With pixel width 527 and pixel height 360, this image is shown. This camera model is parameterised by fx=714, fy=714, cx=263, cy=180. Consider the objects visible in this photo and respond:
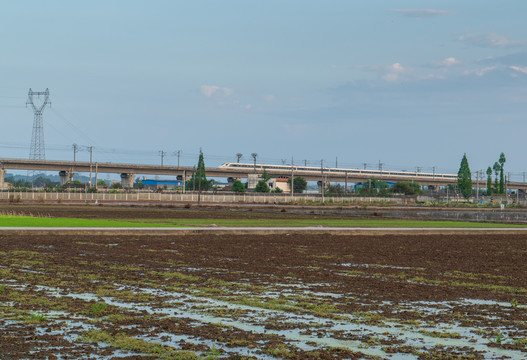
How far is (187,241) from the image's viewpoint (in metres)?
28.9

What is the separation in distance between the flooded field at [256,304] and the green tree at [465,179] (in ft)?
482

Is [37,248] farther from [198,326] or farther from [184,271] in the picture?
[198,326]

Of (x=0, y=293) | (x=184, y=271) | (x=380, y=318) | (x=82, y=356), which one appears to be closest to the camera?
(x=82, y=356)

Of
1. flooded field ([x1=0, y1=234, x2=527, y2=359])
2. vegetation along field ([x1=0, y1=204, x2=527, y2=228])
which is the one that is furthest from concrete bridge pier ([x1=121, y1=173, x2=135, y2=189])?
flooded field ([x1=0, y1=234, x2=527, y2=359])

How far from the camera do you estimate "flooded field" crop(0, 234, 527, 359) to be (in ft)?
32.9

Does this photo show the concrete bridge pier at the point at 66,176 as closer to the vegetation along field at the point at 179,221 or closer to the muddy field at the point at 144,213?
the muddy field at the point at 144,213

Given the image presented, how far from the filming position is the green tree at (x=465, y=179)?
166750 millimetres

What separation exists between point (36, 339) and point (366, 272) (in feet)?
35.1

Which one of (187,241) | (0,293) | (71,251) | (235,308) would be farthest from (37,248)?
(235,308)

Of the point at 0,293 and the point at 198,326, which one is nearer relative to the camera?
the point at 198,326

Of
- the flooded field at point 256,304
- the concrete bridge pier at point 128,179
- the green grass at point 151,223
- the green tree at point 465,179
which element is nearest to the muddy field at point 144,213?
the green grass at point 151,223

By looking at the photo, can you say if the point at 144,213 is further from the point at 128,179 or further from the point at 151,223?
the point at 128,179

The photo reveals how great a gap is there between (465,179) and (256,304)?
16269 cm

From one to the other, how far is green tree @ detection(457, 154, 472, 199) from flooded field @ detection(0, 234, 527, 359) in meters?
147
